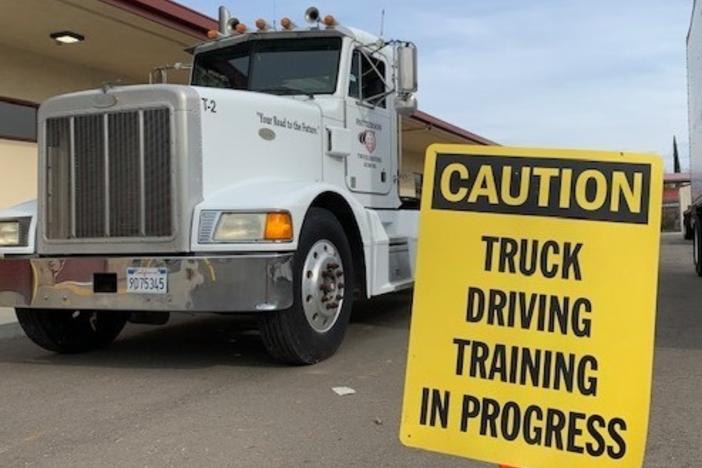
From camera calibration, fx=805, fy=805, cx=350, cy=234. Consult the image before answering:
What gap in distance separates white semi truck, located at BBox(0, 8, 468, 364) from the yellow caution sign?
2.95m

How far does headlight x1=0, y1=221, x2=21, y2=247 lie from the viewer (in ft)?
20.7

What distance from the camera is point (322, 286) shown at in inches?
249

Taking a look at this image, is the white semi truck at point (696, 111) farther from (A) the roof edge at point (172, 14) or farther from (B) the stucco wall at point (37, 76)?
(B) the stucco wall at point (37, 76)

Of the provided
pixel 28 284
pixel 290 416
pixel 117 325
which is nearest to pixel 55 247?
pixel 28 284

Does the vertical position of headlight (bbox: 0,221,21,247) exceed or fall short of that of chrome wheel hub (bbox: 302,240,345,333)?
it exceeds it

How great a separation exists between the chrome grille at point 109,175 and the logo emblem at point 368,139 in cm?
241

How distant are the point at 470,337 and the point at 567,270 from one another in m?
0.39

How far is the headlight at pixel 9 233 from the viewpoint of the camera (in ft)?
20.7

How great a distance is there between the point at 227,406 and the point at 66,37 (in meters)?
7.63

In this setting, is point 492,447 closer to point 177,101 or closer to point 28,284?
point 177,101

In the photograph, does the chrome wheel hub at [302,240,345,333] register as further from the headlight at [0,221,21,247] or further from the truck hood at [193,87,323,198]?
the headlight at [0,221,21,247]

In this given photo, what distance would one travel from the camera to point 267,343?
238 inches

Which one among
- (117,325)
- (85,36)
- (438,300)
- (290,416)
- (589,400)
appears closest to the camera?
(589,400)

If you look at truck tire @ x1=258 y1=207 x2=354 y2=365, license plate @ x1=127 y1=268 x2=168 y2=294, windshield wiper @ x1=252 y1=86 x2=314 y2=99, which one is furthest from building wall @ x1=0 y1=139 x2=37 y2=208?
truck tire @ x1=258 y1=207 x2=354 y2=365
